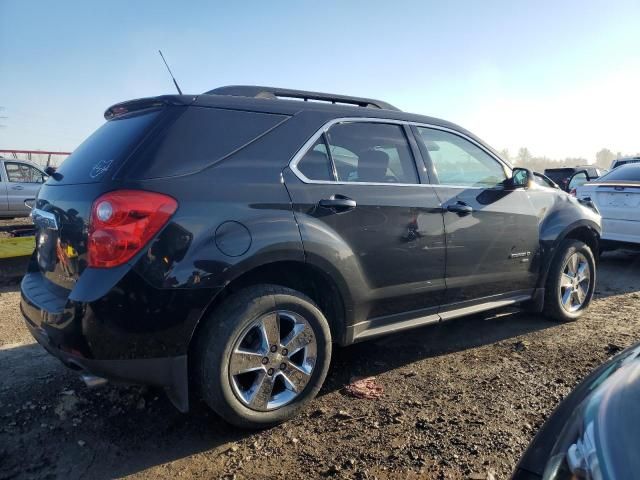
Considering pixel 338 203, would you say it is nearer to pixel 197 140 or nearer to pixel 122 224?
pixel 197 140

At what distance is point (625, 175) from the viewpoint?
24.5 feet

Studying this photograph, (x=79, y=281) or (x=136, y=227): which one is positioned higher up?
(x=136, y=227)

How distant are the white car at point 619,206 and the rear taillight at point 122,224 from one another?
6353 millimetres

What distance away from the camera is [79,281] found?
2.38 m

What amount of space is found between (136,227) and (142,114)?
32.9 inches

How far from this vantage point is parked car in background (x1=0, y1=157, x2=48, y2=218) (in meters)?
12.7

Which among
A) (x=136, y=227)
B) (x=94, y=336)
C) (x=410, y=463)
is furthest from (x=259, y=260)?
(x=410, y=463)

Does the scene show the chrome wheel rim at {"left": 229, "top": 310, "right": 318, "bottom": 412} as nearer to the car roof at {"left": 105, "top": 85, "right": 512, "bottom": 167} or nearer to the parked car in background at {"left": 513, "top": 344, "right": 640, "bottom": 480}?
the car roof at {"left": 105, "top": 85, "right": 512, "bottom": 167}

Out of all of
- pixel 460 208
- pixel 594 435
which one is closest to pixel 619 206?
pixel 460 208

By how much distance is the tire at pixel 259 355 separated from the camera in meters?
2.55

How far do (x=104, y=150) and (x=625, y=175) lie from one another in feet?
25.0

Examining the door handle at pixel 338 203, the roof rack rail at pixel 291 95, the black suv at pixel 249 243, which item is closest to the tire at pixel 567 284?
the black suv at pixel 249 243

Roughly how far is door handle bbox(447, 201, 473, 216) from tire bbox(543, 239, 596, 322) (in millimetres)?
1333

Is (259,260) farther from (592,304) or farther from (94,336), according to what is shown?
(592,304)
